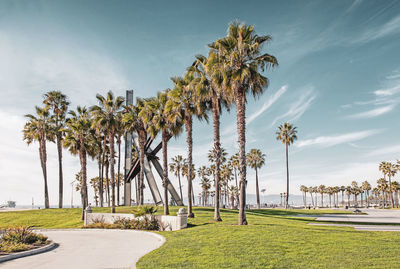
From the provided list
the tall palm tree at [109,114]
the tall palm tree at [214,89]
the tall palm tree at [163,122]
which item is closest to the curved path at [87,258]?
the tall palm tree at [214,89]

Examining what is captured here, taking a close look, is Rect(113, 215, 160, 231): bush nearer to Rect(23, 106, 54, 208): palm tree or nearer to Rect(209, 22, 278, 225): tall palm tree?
Rect(209, 22, 278, 225): tall palm tree

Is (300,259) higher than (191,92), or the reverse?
(191,92)

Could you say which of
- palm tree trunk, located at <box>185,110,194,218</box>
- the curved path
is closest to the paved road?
palm tree trunk, located at <box>185,110,194,218</box>

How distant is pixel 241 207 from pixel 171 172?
235 ft

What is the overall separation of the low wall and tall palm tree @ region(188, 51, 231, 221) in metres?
2.71

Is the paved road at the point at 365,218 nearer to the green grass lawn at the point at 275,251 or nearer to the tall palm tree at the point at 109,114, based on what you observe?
the green grass lawn at the point at 275,251

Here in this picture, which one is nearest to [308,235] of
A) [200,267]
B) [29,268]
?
[200,267]

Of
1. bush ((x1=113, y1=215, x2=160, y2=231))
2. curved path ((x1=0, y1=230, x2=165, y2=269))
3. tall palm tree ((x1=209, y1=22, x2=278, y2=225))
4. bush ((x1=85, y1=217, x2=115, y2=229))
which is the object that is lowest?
bush ((x1=85, y1=217, x2=115, y2=229))

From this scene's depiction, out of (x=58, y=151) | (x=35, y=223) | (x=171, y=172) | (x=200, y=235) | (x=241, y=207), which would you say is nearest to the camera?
(x=200, y=235)

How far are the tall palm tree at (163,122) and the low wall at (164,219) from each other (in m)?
3.57

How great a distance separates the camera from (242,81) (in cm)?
1966

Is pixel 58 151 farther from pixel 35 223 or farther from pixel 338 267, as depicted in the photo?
pixel 338 267

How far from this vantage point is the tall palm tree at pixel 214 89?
67.4 ft

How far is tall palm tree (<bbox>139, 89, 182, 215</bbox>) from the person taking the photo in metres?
27.0
